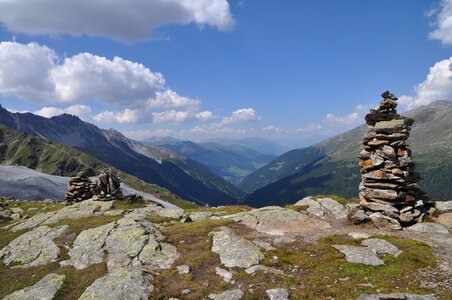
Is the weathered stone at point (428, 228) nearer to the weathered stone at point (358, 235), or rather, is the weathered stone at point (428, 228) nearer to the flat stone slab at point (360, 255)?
the weathered stone at point (358, 235)

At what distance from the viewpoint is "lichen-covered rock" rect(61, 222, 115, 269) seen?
24.8 m

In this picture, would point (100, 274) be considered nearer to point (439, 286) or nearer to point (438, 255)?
point (439, 286)

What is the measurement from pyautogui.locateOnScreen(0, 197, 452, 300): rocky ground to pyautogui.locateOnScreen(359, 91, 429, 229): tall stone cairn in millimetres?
1807

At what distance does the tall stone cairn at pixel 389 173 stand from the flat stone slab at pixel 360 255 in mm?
7587

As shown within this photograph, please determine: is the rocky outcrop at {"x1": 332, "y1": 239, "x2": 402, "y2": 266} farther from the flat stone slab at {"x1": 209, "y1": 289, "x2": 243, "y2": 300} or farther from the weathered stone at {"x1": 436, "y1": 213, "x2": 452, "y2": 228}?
the weathered stone at {"x1": 436, "y1": 213, "x2": 452, "y2": 228}

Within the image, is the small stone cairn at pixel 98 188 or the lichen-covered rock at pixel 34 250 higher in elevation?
the small stone cairn at pixel 98 188

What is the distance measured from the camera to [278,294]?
17641mm

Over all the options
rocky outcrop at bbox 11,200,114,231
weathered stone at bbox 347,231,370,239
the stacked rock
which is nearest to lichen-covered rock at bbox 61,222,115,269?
rocky outcrop at bbox 11,200,114,231

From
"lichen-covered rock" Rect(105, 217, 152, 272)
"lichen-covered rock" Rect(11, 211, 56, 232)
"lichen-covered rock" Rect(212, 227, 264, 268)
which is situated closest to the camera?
"lichen-covered rock" Rect(212, 227, 264, 268)

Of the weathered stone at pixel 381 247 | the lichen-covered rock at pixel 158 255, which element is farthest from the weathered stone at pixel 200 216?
the weathered stone at pixel 381 247

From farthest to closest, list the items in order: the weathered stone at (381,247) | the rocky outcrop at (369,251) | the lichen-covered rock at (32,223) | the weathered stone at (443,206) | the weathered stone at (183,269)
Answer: the lichen-covered rock at (32,223) < the weathered stone at (443,206) < the weathered stone at (381,247) < the weathered stone at (183,269) < the rocky outcrop at (369,251)

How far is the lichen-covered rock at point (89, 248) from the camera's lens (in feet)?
81.3

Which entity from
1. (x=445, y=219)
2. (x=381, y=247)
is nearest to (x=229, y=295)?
(x=381, y=247)

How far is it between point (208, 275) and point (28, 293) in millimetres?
10893
